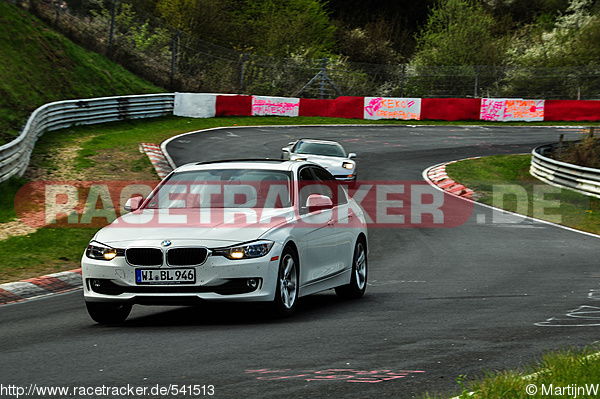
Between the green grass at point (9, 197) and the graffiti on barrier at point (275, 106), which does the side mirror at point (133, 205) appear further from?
the graffiti on barrier at point (275, 106)

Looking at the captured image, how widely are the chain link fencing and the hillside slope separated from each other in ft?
5.12

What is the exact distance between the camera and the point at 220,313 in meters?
8.61

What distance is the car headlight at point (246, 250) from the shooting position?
7426mm

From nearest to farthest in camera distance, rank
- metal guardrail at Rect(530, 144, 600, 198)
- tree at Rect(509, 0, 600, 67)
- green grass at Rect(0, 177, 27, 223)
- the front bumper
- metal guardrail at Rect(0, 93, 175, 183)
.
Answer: the front bumper
green grass at Rect(0, 177, 27, 223)
metal guardrail at Rect(0, 93, 175, 183)
metal guardrail at Rect(530, 144, 600, 198)
tree at Rect(509, 0, 600, 67)

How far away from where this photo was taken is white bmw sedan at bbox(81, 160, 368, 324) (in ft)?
24.3

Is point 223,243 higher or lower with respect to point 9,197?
higher

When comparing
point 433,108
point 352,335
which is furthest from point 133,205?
point 433,108

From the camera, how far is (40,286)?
427 inches

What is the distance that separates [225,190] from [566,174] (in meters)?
18.5

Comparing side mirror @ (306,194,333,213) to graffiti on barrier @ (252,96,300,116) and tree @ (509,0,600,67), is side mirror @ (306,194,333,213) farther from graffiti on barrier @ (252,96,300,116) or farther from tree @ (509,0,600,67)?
tree @ (509,0,600,67)

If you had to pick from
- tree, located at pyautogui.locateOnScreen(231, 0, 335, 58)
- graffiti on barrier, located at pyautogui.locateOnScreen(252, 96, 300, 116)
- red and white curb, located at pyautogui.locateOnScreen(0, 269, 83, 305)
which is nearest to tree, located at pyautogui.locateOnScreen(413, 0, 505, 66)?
tree, located at pyautogui.locateOnScreen(231, 0, 335, 58)

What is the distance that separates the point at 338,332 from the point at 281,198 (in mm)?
1942

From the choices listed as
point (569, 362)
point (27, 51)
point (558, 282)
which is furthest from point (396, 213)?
point (27, 51)

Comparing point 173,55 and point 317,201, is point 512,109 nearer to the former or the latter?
point 173,55
